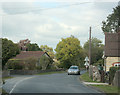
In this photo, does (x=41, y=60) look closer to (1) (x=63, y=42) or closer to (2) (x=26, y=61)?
(2) (x=26, y=61)

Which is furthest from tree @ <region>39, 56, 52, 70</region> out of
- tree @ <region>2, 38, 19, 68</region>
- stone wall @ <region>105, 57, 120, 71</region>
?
stone wall @ <region>105, 57, 120, 71</region>

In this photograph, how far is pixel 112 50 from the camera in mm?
34625

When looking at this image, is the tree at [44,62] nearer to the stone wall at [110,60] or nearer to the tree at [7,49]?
the tree at [7,49]

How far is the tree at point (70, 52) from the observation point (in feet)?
250

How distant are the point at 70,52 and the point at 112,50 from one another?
139 feet

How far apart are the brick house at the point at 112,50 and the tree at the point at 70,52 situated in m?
38.9

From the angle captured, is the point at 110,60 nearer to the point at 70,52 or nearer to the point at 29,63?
the point at 29,63

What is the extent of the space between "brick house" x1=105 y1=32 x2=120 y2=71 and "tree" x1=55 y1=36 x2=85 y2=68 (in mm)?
38947

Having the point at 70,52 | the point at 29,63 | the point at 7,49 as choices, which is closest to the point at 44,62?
the point at 29,63

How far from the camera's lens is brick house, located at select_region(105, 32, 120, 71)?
3353 centimetres

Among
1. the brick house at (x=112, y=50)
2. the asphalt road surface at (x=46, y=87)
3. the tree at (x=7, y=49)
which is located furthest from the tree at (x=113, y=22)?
the asphalt road surface at (x=46, y=87)

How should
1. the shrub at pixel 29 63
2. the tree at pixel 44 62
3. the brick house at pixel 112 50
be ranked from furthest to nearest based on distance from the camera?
the tree at pixel 44 62 → the shrub at pixel 29 63 → the brick house at pixel 112 50

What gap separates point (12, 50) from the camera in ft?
142

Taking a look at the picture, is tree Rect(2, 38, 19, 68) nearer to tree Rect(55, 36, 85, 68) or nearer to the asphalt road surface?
the asphalt road surface
